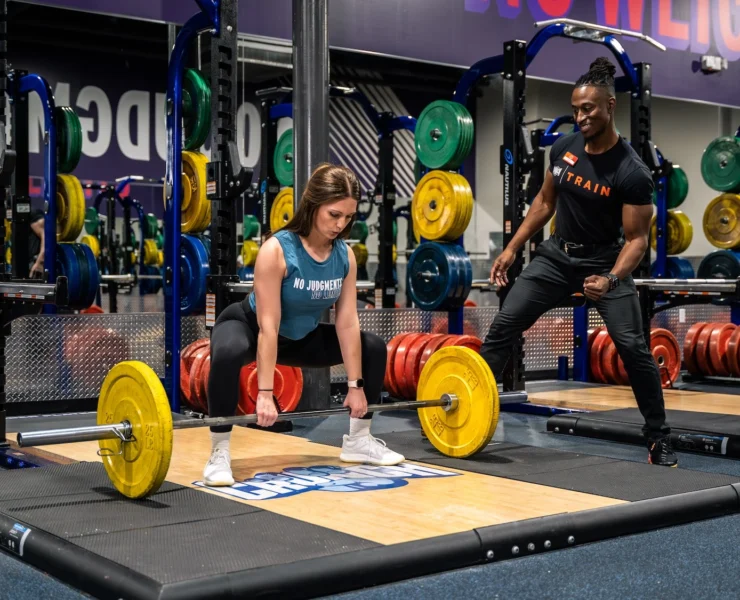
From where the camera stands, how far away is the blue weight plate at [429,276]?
6.17 m

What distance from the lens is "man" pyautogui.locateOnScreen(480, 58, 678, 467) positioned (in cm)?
354

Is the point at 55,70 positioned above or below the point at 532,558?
above

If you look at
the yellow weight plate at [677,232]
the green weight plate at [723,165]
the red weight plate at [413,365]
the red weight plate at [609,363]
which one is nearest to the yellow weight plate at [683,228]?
the yellow weight plate at [677,232]

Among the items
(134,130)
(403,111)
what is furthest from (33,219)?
(403,111)

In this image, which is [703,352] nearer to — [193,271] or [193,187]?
[193,271]

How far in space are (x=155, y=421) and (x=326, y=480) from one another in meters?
0.68

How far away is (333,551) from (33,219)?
6089 mm

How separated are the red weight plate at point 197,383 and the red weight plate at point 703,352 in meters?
3.68

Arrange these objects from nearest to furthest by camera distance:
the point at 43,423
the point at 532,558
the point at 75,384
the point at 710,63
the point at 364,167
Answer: the point at 532,558 < the point at 43,423 < the point at 75,384 < the point at 710,63 < the point at 364,167

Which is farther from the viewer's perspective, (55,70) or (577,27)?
(55,70)

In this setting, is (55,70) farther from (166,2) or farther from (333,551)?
(333,551)

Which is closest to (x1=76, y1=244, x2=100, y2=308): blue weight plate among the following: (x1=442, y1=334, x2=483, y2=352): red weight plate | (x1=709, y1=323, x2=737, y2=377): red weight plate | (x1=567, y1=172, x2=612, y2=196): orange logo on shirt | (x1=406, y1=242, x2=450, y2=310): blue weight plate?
(x1=406, y1=242, x2=450, y2=310): blue weight plate

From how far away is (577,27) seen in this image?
215 inches

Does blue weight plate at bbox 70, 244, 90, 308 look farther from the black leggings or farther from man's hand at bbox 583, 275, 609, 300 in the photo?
man's hand at bbox 583, 275, 609, 300
